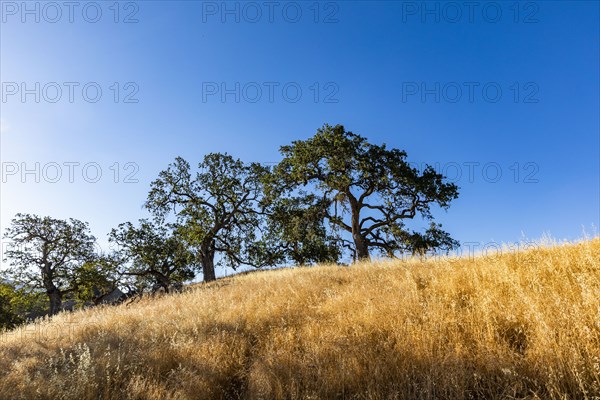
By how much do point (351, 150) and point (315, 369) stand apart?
674 inches

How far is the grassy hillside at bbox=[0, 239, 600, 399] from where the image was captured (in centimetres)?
343

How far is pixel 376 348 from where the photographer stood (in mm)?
4164

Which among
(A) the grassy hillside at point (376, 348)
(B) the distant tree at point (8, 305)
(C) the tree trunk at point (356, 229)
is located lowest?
(B) the distant tree at point (8, 305)

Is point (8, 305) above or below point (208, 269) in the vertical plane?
below

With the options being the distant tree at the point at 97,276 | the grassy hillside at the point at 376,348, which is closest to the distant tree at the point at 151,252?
the distant tree at the point at 97,276

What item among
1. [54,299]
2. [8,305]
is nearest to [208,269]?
[54,299]

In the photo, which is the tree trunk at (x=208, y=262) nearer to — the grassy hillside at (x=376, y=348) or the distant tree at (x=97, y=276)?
the distant tree at (x=97, y=276)

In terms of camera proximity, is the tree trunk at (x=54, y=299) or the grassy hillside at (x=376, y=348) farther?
the tree trunk at (x=54, y=299)

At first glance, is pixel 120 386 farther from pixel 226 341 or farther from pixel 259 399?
pixel 259 399

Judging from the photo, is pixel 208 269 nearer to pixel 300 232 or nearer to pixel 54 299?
pixel 300 232

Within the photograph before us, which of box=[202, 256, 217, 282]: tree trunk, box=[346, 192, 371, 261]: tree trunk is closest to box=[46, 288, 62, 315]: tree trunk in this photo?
box=[202, 256, 217, 282]: tree trunk

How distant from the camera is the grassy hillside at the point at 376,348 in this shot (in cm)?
343

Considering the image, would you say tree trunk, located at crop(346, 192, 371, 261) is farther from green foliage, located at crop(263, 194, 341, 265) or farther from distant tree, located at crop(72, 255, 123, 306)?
distant tree, located at crop(72, 255, 123, 306)

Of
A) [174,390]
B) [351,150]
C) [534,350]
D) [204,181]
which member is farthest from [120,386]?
[204,181]
